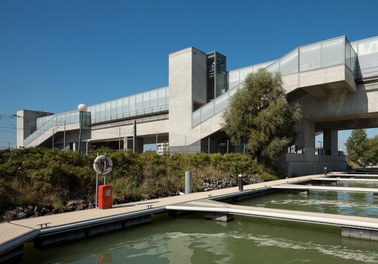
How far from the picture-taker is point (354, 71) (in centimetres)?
2475

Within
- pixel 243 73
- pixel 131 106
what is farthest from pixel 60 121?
pixel 243 73

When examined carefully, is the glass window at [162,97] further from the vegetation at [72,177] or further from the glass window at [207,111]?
the vegetation at [72,177]

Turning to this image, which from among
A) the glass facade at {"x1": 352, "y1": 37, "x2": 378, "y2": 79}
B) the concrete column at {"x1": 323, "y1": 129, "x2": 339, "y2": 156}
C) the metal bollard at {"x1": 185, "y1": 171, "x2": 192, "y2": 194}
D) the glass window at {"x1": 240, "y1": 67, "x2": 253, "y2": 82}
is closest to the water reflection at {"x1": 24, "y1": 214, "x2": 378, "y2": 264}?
the metal bollard at {"x1": 185, "y1": 171, "x2": 192, "y2": 194}

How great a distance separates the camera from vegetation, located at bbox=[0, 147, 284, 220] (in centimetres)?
929

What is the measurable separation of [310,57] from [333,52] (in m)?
1.55

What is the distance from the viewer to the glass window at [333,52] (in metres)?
22.2

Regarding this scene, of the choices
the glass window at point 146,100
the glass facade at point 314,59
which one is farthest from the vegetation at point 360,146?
the glass window at point 146,100

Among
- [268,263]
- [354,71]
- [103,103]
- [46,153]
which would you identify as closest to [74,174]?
[46,153]

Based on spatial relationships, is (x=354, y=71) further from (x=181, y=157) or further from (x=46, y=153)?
(x=46, y=153)

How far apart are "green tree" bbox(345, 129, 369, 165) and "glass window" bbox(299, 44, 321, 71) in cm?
3378

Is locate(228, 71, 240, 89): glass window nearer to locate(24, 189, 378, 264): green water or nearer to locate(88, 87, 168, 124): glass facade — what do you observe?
locate(88, 87, 168, 124): glass facade

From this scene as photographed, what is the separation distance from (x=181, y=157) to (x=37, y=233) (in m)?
12.0

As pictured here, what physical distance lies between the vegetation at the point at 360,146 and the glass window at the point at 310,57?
3378cm

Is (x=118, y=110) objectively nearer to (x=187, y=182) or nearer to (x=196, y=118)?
(x=196, y=118)
